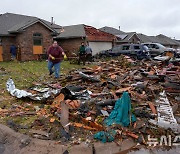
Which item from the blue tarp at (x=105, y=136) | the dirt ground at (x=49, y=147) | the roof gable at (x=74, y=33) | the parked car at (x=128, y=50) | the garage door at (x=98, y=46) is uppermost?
the roof gable at (x=74, y=33)

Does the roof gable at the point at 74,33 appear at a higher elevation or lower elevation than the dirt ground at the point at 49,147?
higher

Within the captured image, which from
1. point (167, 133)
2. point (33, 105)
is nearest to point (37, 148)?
point (33, 105)

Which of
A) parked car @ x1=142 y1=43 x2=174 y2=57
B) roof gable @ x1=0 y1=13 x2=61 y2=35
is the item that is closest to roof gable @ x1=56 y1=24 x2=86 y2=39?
roof gable @ x1=0 y1=13 x2=61 y2=35

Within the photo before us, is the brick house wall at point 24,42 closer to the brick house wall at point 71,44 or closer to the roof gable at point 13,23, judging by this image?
the roof gable at point 13,23

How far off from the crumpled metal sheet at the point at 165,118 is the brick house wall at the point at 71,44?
690 inches

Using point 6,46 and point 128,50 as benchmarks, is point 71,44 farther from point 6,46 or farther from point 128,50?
point 128,50

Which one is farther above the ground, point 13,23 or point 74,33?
point 13,23

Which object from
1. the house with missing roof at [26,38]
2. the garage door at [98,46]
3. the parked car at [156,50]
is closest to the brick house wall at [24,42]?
the house with missing roof at [26,38]

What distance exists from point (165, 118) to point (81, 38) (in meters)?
18.6

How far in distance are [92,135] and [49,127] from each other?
40.8 inches

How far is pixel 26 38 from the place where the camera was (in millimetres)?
20062

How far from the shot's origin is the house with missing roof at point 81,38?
76.0 feet

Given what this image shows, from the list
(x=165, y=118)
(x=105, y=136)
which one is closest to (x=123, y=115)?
(x=105, y=136)

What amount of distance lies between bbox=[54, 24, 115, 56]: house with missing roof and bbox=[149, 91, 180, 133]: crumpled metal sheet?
679 inches
